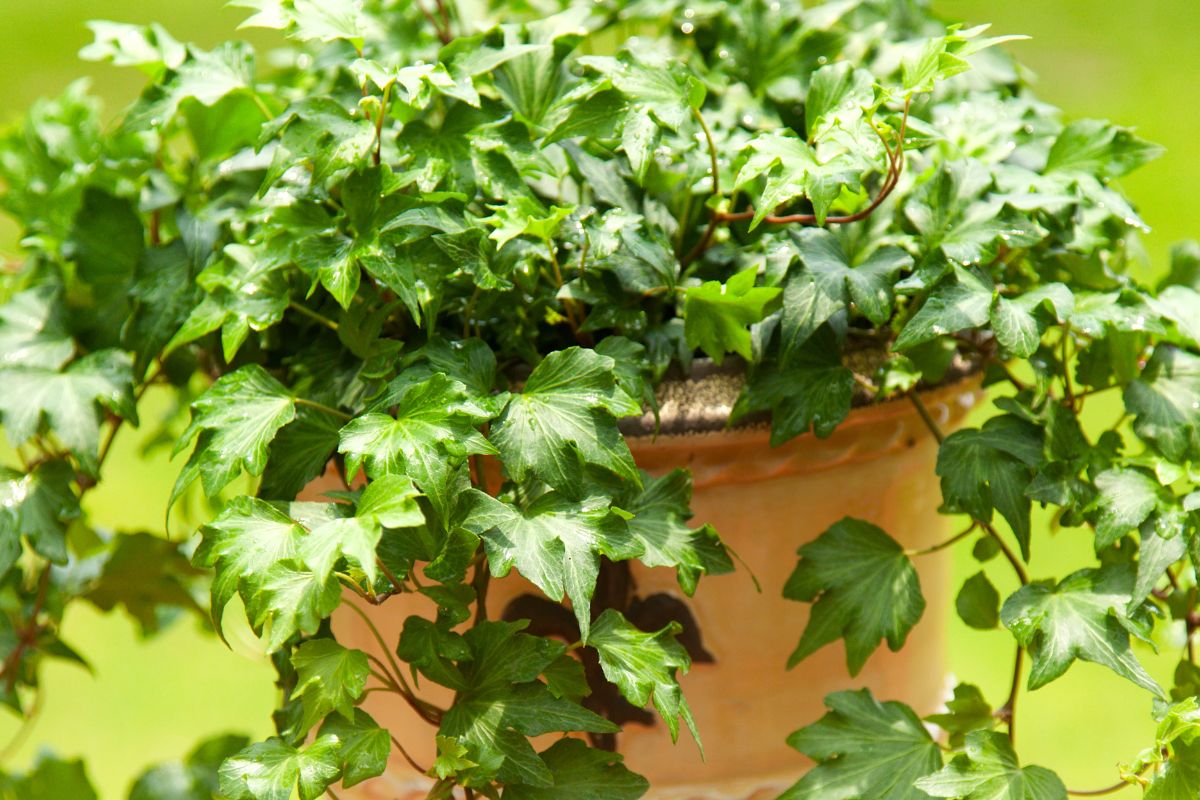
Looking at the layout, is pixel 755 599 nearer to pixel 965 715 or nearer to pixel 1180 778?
pixel 965 715

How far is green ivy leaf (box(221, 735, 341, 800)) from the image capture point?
659mm

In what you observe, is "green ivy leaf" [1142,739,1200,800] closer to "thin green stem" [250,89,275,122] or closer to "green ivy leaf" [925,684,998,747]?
"green ivy leaf" [925,684,998,747]

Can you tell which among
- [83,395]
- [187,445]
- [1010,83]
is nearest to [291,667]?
[187,445]

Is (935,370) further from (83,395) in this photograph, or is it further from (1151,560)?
(83,395)

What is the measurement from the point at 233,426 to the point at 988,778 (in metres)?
0.46

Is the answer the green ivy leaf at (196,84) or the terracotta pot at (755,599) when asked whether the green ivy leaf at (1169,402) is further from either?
the green ivy leaf at (196,84)

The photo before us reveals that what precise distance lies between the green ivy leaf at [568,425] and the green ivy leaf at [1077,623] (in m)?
0.23

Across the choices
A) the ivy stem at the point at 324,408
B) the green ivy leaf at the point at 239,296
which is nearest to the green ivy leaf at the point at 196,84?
the green ivy leaf at the point at 239,296

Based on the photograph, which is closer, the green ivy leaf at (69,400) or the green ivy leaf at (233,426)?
the green ivy leaf at (233,426)

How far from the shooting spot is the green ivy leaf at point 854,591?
0.77 metres

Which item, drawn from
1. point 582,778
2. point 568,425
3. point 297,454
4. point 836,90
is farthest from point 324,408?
point 836,90

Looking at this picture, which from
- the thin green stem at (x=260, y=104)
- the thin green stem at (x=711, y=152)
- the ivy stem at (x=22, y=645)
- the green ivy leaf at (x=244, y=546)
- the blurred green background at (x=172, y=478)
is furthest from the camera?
the blurred green background at (x=172, y=478)

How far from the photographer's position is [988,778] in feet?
2.32

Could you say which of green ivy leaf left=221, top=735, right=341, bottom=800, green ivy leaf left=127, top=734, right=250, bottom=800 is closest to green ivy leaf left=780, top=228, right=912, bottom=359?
green ivy leaf left=221, top=735, right=341, bottom=800
